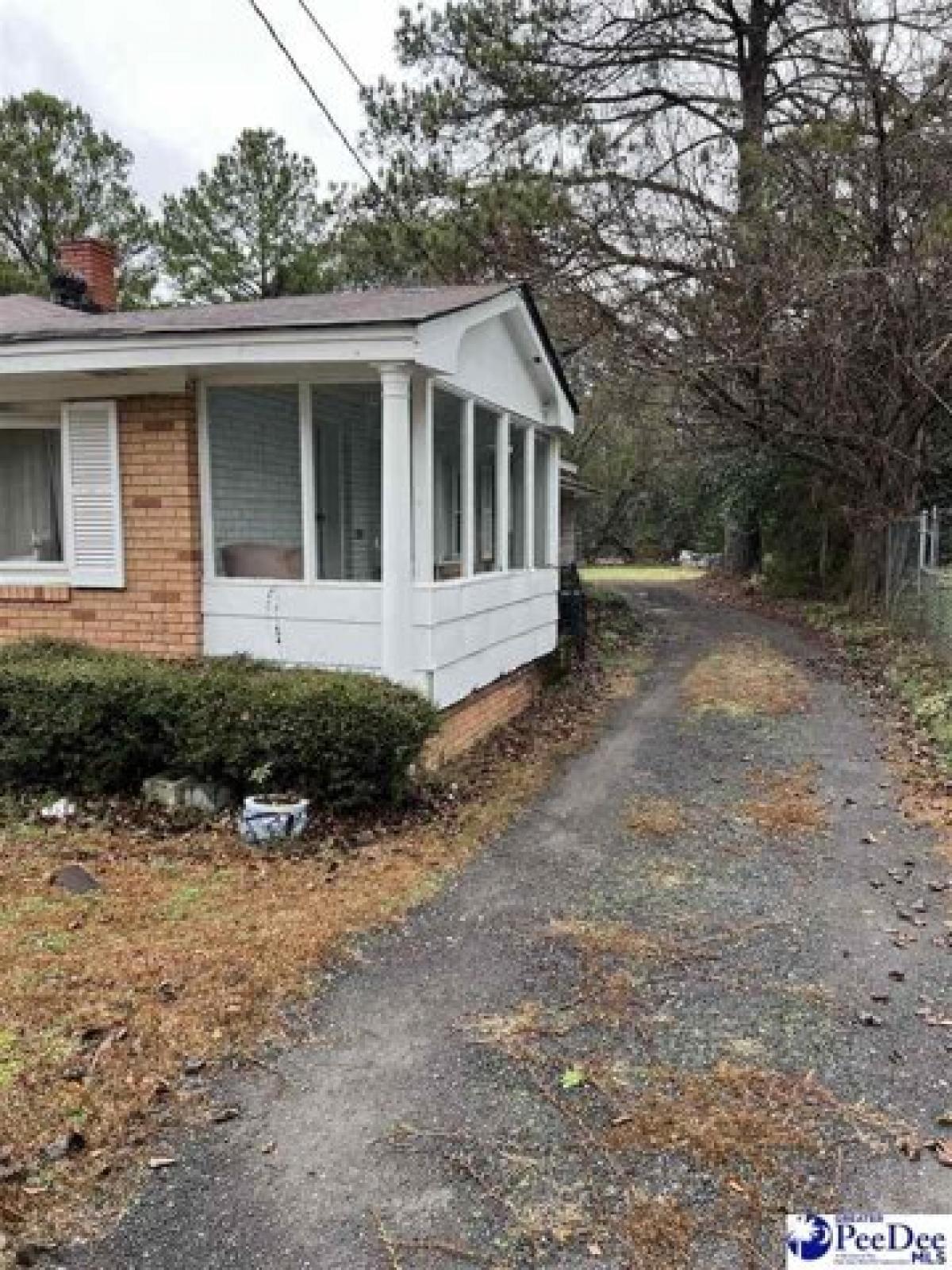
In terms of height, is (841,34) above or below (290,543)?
above

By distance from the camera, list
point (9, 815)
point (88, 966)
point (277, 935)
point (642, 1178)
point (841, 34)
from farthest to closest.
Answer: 1. point (841, 34)
2. point (9, 815)
3. point (277, 935)
4. point (88, 966)
5. point (642, 1178)

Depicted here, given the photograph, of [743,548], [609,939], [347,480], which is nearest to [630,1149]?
[609,939]

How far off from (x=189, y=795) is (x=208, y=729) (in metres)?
0.52

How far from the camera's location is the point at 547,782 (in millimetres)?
7328

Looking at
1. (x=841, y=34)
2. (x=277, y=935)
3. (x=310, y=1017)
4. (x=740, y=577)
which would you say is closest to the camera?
(x=310, y=1017)

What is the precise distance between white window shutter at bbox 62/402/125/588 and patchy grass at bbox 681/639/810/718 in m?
5.84

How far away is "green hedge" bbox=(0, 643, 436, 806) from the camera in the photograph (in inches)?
225

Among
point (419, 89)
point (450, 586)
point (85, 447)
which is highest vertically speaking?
point (419, 89)

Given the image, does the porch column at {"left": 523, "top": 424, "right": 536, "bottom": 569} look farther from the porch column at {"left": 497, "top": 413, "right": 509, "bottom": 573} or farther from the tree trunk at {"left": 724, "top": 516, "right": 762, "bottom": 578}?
the tree trunk at {"left": 724, "top": 516, "right": 762, "bottom": 578}

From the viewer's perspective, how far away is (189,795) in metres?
6.10

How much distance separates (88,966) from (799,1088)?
2.85 m

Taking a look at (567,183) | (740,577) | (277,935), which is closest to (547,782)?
(277,935)

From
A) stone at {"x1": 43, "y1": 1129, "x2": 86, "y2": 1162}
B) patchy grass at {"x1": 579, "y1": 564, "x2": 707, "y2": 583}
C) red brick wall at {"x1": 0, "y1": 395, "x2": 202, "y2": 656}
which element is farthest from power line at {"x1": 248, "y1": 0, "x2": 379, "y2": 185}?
patchy grass at {"x1": 579, "y1": 564, "x2": 707, "y2": 583}

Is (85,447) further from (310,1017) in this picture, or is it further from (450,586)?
(310,1017)
